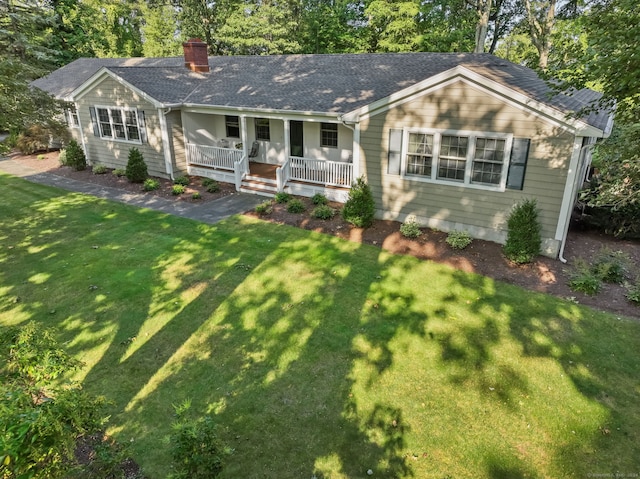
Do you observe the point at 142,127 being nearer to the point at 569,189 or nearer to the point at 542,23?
the point at 569,189

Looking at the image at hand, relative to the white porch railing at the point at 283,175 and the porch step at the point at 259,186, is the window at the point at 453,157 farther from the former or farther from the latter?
the porch step at the point at 259,186

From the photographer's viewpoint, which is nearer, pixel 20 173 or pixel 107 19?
pixel 20 173

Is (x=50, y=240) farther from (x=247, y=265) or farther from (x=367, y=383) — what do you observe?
(x=367, y=383)

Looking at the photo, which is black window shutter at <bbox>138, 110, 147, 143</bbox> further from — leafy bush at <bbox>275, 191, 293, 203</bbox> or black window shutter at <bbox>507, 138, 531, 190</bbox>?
black window shutter at <bbox>507, 138, 531, 190</bbox>

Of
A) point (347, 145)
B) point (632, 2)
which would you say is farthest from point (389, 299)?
point (347, 145)

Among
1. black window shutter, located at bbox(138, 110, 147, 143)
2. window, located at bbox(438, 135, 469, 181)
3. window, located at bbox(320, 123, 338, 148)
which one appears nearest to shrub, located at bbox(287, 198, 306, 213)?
window, located at bbox(320, 123, 338, 148)

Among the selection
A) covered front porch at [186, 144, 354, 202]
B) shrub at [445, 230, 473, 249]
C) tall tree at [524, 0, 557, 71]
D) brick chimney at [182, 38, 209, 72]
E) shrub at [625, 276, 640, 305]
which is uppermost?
tall tree at [524, 0, 557, 71]
